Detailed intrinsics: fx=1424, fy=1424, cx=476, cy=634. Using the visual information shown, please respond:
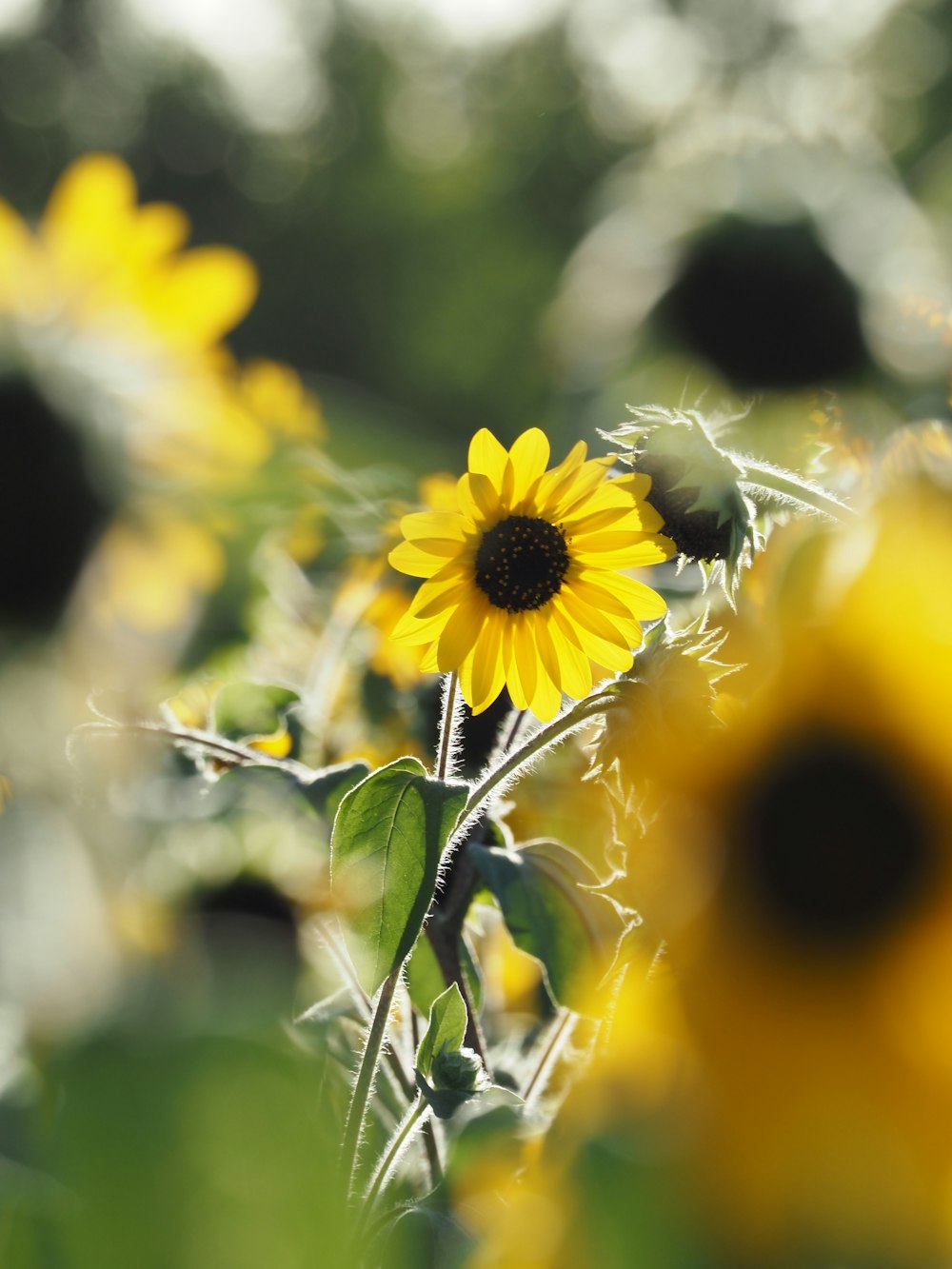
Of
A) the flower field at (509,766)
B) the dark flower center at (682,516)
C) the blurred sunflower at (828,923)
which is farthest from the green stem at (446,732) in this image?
the blurred sunflower at (828,923)

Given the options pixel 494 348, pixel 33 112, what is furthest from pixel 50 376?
pixel 33 112

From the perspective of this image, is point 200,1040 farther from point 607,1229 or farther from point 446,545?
point 446,545

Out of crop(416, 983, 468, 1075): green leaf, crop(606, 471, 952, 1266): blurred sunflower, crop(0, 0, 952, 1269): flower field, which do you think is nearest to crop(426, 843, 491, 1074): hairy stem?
crop(0, 0, 952, 1269): flower field

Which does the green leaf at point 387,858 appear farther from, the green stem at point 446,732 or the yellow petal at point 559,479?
the yellow petal at point 559,479

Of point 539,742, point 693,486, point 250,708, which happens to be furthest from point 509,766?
point 250,708

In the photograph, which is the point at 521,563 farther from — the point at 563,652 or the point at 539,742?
the point at 539,742

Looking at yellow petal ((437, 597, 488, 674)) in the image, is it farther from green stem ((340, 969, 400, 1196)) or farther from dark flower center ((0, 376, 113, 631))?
dark flower center ((0, 376, 113, 631))

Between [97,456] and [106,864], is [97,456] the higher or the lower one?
the higher one
